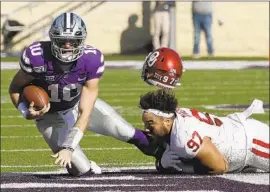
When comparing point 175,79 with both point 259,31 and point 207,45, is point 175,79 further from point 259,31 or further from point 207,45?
point 259,31

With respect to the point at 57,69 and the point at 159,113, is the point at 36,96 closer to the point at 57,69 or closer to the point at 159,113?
the point at 57,69

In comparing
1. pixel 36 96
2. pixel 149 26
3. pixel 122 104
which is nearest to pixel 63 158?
pixel 36 96

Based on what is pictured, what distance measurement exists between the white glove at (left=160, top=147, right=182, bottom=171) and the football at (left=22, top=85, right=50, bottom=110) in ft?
2.75

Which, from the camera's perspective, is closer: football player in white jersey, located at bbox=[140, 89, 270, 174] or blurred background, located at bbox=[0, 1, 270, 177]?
football player in white jersey, located at bbox=[140, 89, 270, 174]

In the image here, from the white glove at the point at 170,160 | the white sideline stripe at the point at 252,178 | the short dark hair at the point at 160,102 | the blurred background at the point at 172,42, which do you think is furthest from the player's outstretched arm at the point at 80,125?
the blurred background at the point at 172,42

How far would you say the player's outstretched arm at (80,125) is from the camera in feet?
16.5

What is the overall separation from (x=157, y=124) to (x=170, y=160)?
12.7 inches

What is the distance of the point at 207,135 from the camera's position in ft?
19.2

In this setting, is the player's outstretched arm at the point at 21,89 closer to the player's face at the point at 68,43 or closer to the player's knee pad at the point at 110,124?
the player's face at the point at 68,43

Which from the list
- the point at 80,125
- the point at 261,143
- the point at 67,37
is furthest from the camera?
the point at 261,143

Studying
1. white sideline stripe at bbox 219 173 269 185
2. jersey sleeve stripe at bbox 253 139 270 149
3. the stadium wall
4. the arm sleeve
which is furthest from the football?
the stadium wall

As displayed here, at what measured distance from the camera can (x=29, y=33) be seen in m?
18.8

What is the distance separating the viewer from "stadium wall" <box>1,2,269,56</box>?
1905 centimetres

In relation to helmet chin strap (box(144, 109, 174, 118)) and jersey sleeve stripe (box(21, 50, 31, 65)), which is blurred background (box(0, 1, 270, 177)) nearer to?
helmet chin strap (box(144, 109, 174, 118))
